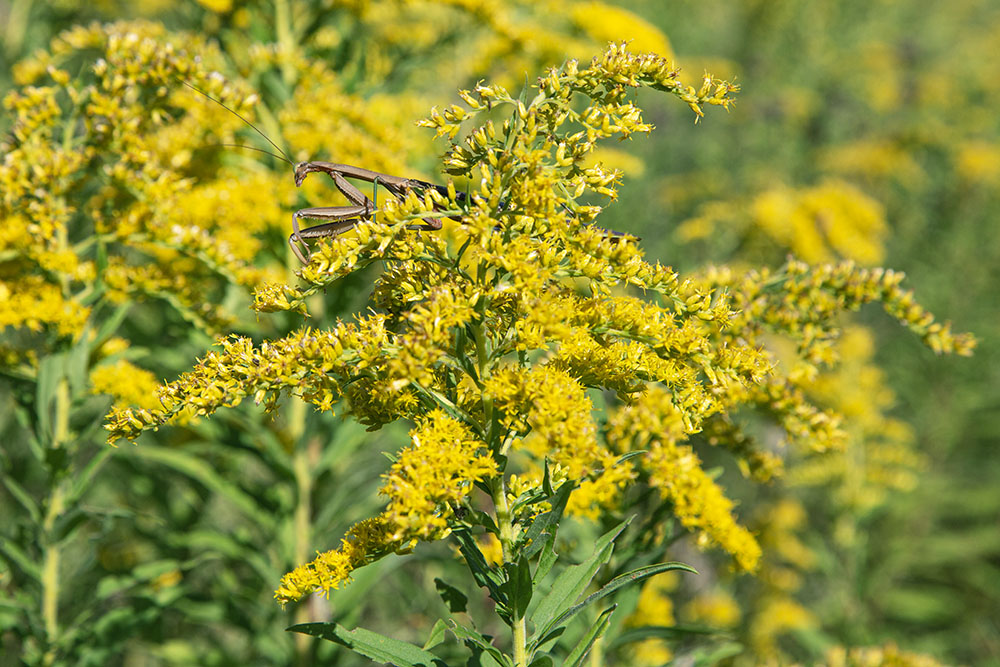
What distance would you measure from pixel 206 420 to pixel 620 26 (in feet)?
12.3

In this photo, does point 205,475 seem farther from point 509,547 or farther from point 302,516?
point 509,547

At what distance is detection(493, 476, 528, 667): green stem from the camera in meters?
1.82

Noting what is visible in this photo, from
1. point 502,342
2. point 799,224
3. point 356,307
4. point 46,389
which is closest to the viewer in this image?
point 502,342

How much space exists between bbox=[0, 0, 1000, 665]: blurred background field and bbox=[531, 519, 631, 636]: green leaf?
637 mm

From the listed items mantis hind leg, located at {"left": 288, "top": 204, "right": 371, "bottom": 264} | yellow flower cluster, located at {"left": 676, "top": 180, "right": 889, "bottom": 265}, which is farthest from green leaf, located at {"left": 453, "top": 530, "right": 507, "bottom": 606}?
yellow flower cluster, located at {"left": 676, "top": 180, "right": 889, "bottom": 265}

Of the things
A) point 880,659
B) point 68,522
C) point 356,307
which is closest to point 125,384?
Result: point 68,522

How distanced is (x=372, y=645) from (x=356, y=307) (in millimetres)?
2157

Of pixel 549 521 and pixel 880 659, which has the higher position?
pixel 880 659

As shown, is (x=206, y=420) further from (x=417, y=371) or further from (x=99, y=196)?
(x=417, y=371)

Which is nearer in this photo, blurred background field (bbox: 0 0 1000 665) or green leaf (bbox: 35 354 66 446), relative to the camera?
green leaf (bbox: 35 354 66 446)

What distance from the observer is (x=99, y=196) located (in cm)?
316

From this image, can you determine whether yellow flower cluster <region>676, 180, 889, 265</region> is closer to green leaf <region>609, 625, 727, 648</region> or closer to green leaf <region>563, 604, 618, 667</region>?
green leaf <region>609, 625, 727, 648</region>

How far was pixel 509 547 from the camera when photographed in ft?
6.02

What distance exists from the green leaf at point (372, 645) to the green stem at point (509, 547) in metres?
0.21
